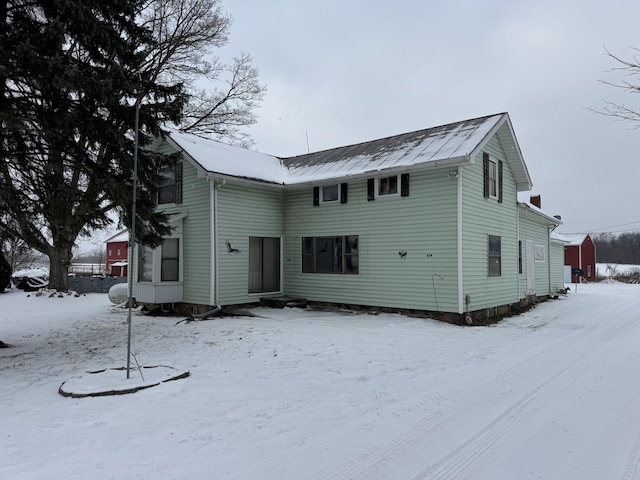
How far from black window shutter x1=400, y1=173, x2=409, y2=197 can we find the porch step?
4619 mm

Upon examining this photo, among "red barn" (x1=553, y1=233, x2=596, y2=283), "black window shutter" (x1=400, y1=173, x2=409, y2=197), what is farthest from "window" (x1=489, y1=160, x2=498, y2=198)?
"red barn" (x1=553, y1=233, x2=596, y2=283)

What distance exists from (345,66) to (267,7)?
7596 millimetres

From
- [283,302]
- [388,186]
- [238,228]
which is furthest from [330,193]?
[283,302]

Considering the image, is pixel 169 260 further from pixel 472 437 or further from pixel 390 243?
pixel 472 437

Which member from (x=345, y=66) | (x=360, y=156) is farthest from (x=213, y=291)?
(x=345, y=66)

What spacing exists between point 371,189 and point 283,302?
435cm

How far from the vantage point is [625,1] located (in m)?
5.46

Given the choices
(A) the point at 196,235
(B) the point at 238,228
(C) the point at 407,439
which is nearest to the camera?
(C) the point at 407,439

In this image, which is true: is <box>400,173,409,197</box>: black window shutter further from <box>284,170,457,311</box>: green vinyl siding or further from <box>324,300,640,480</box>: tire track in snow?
<box>324,300,640,480</box>: tire track in snow

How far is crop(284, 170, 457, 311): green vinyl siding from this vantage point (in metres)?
11.3

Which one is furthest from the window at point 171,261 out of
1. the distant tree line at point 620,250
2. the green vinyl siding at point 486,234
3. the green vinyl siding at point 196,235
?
the distant tree line at point 620,250

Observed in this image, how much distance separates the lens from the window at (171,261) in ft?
43.8

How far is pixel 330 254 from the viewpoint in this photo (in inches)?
536

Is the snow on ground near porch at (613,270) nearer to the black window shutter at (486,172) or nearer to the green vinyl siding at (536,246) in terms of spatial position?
the green vinyl siding at (536,246)
